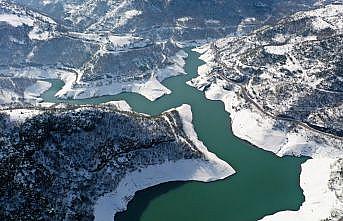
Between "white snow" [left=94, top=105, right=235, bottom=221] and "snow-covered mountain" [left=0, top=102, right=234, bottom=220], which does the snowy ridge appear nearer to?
"snow-covered mountain" [left=0, top=102, right=234, bottom=220]

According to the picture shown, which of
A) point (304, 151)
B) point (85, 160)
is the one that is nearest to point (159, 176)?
point (85, 160)

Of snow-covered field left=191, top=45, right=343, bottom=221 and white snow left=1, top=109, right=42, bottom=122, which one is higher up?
white snow left=1, top=109, right=42, bottom=122

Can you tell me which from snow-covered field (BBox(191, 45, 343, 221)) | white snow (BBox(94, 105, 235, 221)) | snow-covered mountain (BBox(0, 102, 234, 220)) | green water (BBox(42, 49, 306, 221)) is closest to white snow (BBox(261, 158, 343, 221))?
snow-covered field (BBox(191, 45, 343, 221))

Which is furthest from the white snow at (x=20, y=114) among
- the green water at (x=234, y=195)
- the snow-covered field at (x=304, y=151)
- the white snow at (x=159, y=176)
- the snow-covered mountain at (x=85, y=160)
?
the snow-covered field at (x=304, y=151)

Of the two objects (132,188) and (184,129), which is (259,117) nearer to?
(184,129)

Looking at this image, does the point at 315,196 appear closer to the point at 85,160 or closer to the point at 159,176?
the point at 159,176

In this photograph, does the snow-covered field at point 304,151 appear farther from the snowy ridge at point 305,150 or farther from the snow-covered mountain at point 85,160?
the snow-covered mountain at point 85,160

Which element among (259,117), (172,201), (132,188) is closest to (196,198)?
(172,201)
